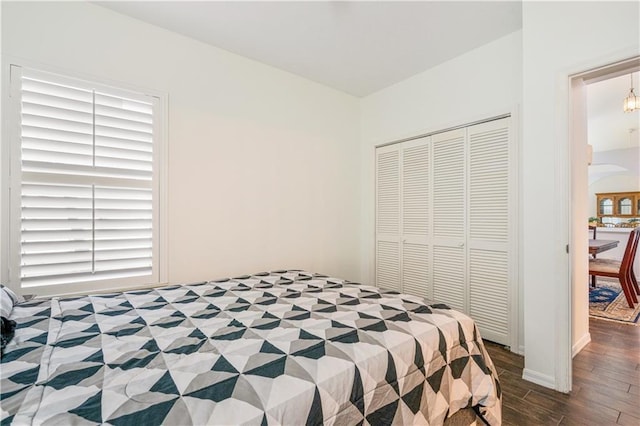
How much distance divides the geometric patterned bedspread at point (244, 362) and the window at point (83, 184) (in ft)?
1.64

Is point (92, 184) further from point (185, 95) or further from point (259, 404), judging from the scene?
point (259, 404)

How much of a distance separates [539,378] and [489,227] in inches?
47.2

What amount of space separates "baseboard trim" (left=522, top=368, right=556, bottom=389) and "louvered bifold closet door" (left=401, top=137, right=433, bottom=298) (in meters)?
1.12

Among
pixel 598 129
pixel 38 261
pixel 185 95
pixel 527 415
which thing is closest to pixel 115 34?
pixel 185 95

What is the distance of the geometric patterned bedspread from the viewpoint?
83 centimetres

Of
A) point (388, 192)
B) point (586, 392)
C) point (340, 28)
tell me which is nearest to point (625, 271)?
point (586, 392)

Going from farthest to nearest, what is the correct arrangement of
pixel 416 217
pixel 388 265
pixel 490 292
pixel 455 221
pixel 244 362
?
pixel 388 265 → pixel 416 217 → pixel 455 221 → pixel 490 292 → pixel 244 362

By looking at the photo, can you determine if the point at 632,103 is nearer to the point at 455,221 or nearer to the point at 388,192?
the point at 455,221

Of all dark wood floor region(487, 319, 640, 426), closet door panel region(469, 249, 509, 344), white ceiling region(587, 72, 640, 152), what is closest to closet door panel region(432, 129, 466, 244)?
closet door panel region(469, 249, 509, 344)

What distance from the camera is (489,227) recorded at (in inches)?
107

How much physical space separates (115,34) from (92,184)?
3.81 ft

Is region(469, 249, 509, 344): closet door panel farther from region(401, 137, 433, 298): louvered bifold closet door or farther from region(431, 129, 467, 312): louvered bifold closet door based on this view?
region(401, 137, 433, 298): louvered bifold closet door

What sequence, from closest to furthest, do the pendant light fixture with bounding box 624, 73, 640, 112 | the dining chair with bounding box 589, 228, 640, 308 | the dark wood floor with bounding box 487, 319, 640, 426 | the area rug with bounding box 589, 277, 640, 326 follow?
the dark wood floor with bounding box 487, 319, 640, 426, the area rug with bounding box 589, 277, 640, 326, the pendant light fixture with bounding box 624, 73, 640, 112, the dining chair with bounding box 589, 228, 640, 308

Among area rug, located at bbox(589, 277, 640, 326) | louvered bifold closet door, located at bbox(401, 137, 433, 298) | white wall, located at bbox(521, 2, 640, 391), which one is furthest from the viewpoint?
area rug, located at bbox(589, 277, 640, 326)
